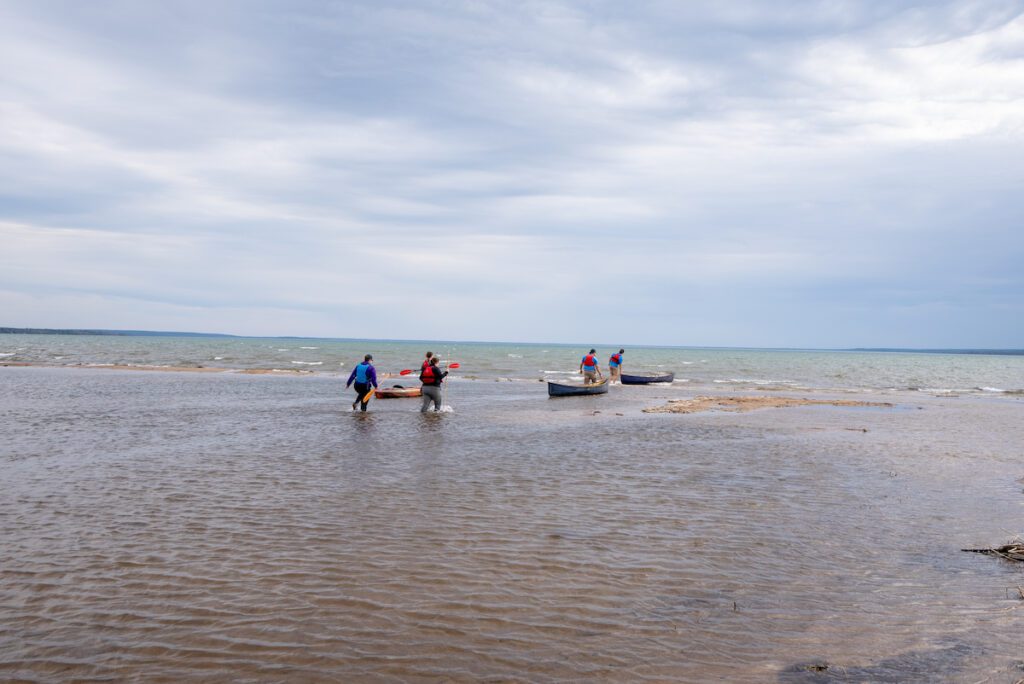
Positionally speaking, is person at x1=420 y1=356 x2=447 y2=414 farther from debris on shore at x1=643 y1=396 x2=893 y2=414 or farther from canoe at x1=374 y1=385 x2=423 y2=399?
debris on shore at x1=643 y1=396 x2=893 y2=414

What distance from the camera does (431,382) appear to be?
2625 cm

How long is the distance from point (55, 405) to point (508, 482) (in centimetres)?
2205

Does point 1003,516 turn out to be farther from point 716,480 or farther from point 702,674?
point 702,674

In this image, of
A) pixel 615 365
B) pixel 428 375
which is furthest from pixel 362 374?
pixel 615 365

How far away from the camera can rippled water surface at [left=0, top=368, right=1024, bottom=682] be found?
589cm

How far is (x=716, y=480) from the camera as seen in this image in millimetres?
14047

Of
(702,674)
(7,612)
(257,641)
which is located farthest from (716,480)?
(7,612)

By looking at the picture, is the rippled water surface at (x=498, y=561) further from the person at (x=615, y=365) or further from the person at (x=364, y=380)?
the person at (x=615, y=365)

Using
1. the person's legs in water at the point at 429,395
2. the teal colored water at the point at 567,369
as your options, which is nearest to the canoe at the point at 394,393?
the person's legs in water at the point at 429,395

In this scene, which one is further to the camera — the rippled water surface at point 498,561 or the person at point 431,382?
the person at point 431,382

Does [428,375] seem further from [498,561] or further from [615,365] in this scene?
[615,365]

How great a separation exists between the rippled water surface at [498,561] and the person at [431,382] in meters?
7.30

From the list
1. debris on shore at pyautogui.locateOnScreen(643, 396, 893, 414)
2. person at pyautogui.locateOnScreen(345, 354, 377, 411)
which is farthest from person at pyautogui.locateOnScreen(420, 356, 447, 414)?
debris on shore at pyautogui.locateOnScreen(643, 396, 893, 414)

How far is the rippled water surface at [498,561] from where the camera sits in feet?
19.3
